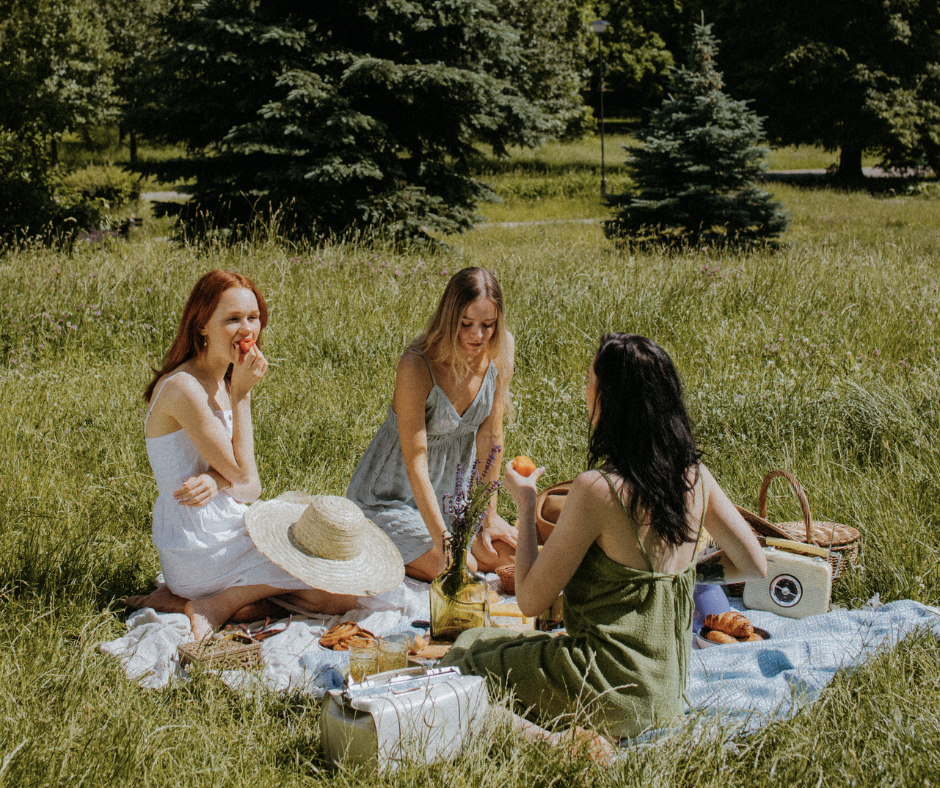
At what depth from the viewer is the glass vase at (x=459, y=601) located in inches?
117

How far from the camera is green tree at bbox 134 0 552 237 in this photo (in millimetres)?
9430

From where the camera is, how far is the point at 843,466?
440cm

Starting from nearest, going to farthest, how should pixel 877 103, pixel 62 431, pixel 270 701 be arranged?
pixel 270 701 → pixel 62 431 → pixel 877 103

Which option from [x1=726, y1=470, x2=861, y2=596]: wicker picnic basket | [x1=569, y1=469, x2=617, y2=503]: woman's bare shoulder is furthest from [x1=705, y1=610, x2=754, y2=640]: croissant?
[x1=569, y1=469, x2=617, y2=503]: woman's bare shoulder

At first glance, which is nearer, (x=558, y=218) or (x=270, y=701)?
(x=270, y=701)

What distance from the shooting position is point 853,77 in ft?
83.6

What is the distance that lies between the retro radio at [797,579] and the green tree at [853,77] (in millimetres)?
25798

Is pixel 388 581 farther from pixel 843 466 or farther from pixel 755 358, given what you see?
pixel 755 358

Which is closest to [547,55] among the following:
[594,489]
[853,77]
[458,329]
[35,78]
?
[853,77]

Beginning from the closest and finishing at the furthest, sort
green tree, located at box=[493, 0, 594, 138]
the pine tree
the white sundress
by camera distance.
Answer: the white sundress < the pine tree < green tree, located at box=[493, 0, 594, 138]

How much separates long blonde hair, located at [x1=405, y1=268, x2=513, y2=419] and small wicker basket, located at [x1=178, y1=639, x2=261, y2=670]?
150cm

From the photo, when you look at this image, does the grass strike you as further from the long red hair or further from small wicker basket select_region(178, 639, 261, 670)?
the long red hair

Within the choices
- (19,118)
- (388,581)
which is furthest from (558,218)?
(388,581)

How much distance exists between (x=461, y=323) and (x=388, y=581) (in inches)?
46.5
